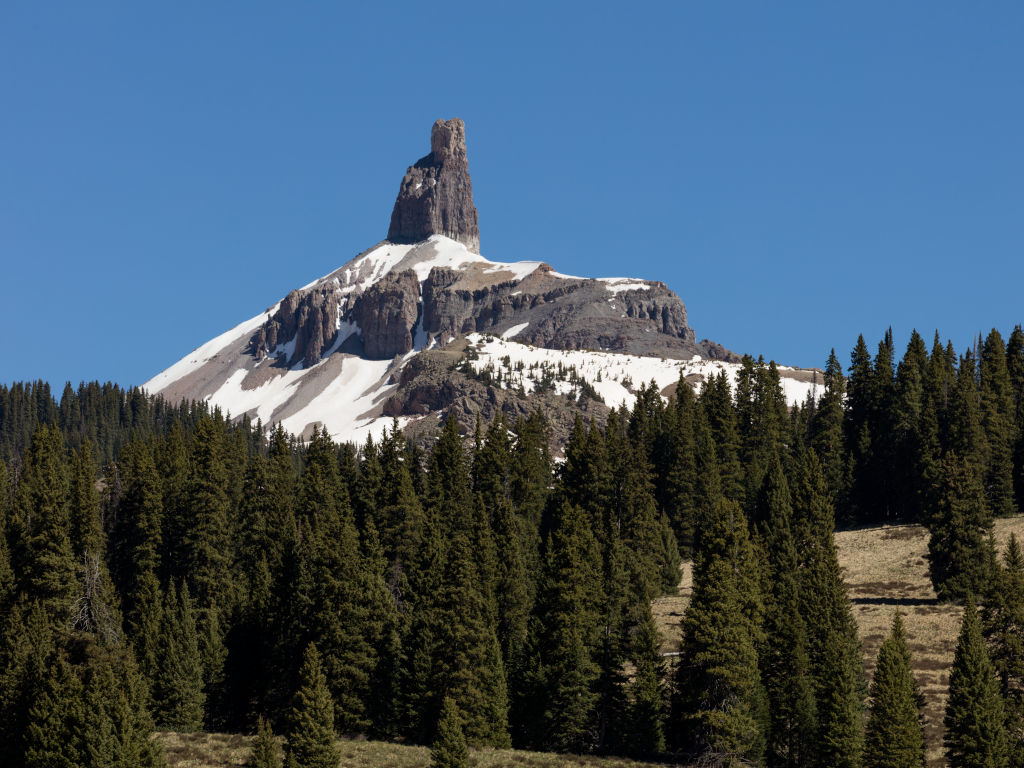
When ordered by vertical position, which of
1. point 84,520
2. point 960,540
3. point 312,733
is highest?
point 84,520

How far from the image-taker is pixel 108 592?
249 feet

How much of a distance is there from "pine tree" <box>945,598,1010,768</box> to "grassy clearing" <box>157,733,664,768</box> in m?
14.2

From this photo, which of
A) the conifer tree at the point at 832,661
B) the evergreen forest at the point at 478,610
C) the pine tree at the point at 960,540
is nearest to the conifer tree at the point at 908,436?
the evergreen forest at the point at 478,610

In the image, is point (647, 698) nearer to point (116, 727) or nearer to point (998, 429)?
point (116, 727)

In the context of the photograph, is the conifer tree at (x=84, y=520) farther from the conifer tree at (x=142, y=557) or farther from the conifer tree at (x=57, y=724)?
the conifer tree at (x=57, y=724)

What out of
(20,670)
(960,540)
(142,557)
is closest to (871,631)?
(960,540)

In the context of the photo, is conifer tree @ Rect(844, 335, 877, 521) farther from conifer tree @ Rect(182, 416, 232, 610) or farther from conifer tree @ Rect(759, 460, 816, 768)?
conifer tree @ Rect(182, 416, 232, 610)

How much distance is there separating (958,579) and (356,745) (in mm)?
44674

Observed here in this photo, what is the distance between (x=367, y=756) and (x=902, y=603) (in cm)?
4445

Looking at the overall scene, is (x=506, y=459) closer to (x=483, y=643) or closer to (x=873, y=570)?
(x=873, y=570)

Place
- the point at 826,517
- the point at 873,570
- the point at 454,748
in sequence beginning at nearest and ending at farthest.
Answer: the point at 454,748 → the point at 826,517 → the point at 873,570

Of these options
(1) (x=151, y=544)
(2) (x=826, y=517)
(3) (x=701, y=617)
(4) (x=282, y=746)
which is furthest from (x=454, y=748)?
(2) (x=826, y=517)

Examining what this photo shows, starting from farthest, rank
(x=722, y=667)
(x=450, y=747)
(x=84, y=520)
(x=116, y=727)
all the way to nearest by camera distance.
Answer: (x=84, y=520), (x=722, y=667), (x=116, y=727), (x=450, y=747)

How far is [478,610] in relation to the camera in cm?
6844
